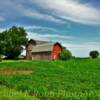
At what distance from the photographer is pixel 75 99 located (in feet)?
58.6

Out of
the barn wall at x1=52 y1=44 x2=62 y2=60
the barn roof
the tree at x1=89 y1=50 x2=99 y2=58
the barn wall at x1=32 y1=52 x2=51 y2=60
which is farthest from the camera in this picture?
the barn roof

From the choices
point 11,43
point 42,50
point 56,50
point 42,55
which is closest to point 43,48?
point 42,50

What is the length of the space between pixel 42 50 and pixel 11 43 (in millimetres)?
12524

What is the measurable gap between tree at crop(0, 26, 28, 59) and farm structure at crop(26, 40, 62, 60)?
Result: 9.57ft

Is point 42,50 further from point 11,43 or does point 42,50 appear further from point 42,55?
point 11,43

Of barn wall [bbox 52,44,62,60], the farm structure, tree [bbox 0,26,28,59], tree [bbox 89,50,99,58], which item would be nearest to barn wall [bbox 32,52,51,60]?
the farm structure

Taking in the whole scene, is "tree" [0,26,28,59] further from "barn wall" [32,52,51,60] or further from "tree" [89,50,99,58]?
"tree" [89,50,99,58]

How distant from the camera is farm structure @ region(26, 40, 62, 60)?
93312 millimetres

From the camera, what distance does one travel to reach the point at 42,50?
96188 mm

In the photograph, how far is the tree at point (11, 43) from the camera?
10325 centimetres

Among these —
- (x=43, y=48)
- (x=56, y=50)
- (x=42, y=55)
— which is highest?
(x=43, y=48)

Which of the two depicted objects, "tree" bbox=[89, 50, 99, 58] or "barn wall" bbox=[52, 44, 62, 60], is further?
"barn wall" bbox=[52, 44, 62, 60]

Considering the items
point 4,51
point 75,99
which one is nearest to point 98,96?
point 75,99

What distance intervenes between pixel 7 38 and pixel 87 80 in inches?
3100
